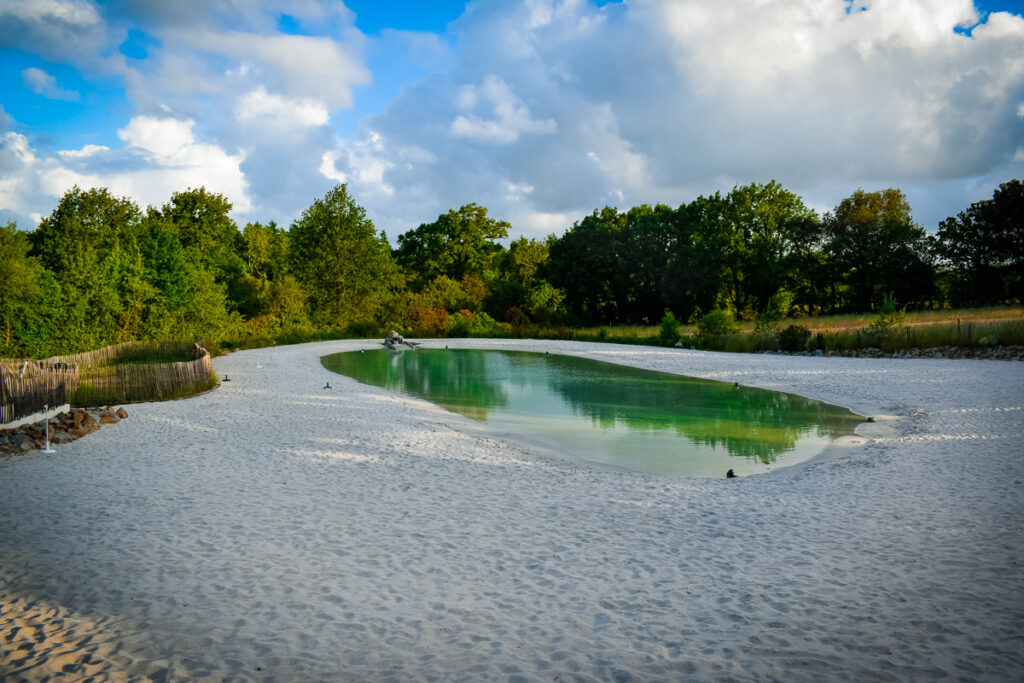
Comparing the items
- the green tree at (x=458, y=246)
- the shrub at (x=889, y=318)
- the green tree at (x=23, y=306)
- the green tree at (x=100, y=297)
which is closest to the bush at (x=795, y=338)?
the shrub at (x=889, y=318)

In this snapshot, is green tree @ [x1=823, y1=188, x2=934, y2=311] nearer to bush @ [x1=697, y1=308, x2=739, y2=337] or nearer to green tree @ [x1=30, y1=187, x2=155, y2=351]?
bush @ [x1=697, y1=308, x2=739, y2=337]

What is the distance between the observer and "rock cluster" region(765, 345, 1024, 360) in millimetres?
18548

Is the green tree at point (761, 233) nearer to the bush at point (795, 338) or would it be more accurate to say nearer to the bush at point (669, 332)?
the bush at point (669, 332)

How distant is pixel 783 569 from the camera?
Result: 4.54 metres

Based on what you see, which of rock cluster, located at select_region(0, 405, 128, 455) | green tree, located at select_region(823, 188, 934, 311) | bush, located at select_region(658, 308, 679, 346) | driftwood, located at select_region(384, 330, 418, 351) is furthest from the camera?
green tree, located at select_region(823, 188, 934, 311)

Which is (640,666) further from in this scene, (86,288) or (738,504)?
(86,288)

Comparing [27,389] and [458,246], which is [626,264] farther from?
[27,389]

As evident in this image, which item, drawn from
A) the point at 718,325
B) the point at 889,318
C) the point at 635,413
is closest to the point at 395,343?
the point at 718,325

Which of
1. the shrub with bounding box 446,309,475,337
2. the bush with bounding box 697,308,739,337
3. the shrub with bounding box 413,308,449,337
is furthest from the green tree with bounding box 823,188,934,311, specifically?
the shrub with bounding box 413,308,449,337

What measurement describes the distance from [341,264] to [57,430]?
3732cm

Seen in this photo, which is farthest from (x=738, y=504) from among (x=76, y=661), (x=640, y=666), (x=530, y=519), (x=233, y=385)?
(x=233, y=385)

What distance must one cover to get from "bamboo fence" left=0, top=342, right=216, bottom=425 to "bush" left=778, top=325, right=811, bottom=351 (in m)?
21.0

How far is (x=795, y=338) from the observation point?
80.5 ft

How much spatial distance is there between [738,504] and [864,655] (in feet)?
9.47
